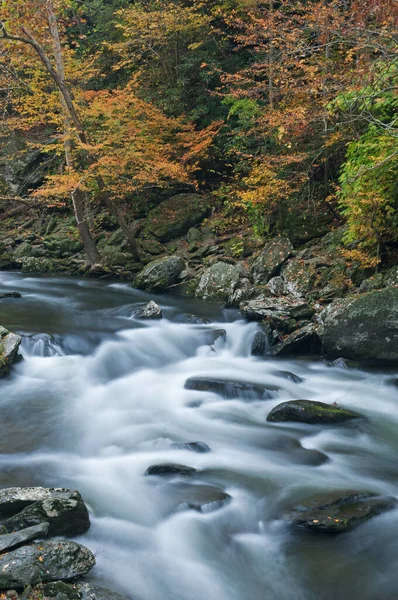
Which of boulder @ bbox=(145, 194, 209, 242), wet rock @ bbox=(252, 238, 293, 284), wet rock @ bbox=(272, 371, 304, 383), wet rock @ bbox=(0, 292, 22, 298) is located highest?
boulder @ bbox=(145, 194, 209, 242)

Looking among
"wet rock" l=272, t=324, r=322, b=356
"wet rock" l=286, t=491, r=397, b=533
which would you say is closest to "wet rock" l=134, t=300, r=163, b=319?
"wet rock" l=272, t=324, r=322, b=356

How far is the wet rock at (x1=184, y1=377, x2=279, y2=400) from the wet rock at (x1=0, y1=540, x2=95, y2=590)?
4030 mm

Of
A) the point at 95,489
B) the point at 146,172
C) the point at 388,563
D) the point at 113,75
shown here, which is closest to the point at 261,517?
the point at 388,563

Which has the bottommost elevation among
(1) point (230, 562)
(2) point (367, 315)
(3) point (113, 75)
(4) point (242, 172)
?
(1) point (230, 562)

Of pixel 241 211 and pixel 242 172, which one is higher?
pixel 242 172

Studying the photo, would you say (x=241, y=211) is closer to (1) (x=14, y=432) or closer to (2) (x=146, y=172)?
(2) (x=146, y=172)

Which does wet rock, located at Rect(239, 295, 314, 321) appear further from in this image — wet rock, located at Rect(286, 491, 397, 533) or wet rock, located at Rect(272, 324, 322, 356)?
wet rock, located at Rect(286, 491, 397, 533)

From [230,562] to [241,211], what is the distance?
38.6ft

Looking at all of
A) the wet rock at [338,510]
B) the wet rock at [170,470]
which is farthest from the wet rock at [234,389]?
the wet rock at [338,510]

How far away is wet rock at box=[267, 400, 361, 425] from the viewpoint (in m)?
6.46

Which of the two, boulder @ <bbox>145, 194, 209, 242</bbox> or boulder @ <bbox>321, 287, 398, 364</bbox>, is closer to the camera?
boulder @ <bbox>321, 287, 398, 364</bbox>

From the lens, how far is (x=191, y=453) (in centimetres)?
592

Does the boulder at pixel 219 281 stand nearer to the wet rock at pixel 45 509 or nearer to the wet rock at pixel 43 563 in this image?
the wet rock at pixel 45 509

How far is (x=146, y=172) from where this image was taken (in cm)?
1401
